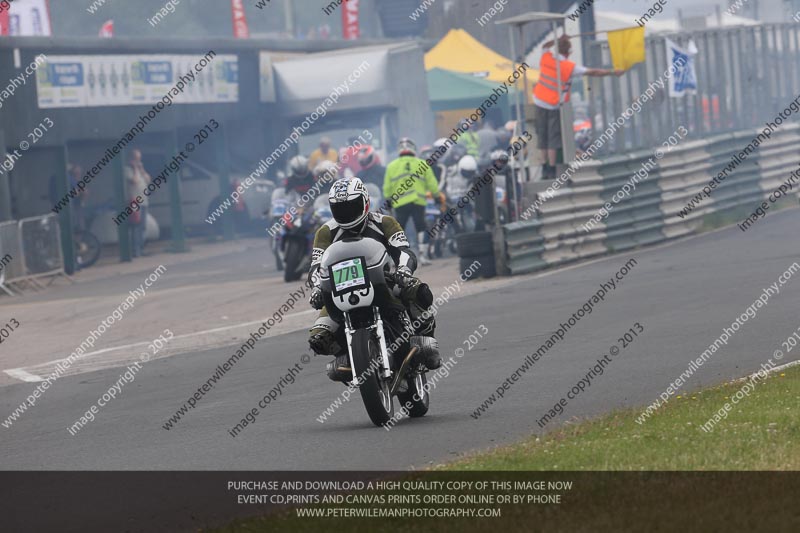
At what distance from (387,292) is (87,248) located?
19.9 meters

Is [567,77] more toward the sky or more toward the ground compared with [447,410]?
more toward the sky

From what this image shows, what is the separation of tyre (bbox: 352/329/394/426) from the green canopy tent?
24.9 m

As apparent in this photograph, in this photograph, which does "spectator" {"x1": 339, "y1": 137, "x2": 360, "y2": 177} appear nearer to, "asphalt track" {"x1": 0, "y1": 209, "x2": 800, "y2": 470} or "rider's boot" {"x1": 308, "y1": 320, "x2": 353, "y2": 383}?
"asphalt track" {"x1": 0, "y1": 209, "x2": 800, "y2": 470}

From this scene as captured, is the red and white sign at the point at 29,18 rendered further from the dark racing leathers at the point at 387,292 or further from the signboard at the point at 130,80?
the dark racing leathers at the point at 387,292

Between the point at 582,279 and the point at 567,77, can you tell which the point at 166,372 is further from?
the point at 567,77

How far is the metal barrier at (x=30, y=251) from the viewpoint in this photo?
23344mm

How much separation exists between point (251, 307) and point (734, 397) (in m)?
10.5

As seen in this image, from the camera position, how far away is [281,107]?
106 ft

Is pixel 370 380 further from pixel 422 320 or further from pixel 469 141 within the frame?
pixel 469 141

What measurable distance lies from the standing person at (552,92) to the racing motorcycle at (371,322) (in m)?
11.1

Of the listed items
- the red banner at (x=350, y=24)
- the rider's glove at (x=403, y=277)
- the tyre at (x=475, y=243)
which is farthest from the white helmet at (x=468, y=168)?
the red banner at (x=350, y=24)

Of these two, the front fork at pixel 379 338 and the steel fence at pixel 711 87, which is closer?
the front fork at pixel 379 338
